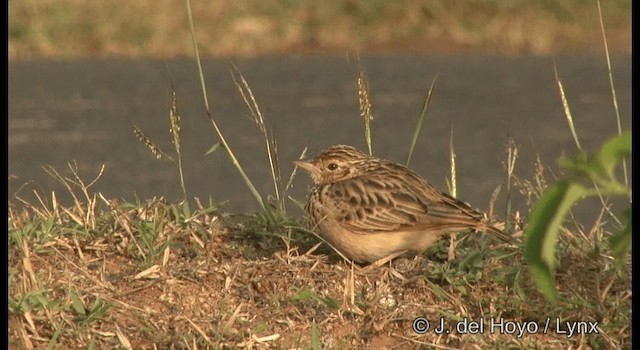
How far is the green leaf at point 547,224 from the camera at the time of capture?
3.34 metres

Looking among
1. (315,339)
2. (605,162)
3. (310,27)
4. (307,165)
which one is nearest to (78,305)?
(315,339)

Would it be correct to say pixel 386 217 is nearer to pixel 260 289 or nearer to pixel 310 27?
pixel 260 289

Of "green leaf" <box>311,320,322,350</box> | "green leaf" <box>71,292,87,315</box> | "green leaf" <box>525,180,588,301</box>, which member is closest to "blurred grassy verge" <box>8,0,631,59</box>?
"green leaf" <box>71,292,87,315</box>

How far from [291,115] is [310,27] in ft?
11.9

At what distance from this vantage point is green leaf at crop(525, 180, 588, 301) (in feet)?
10.9

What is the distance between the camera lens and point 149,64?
15.8m

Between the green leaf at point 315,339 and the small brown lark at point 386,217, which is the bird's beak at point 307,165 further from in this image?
the green leaf at point 315,339

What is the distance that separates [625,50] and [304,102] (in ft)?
13.8

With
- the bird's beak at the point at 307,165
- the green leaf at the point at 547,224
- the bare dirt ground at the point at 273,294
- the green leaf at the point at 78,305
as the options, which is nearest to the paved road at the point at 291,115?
the bird's beak at the point at 307,165

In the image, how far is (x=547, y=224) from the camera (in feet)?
11.1

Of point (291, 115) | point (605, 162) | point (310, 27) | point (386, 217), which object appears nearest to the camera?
point (605, 162)

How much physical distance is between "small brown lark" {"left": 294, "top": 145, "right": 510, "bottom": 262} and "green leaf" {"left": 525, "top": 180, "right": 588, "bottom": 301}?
2.94m

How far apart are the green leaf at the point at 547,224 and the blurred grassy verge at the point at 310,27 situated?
1295cm
